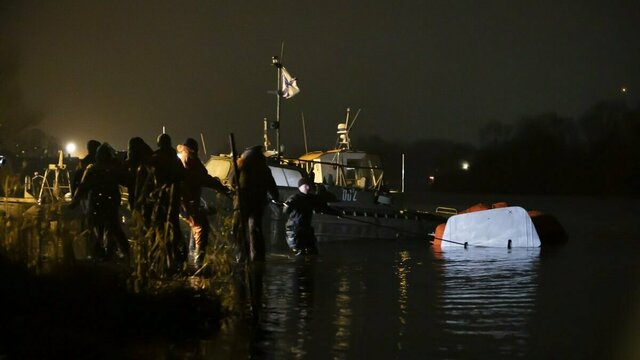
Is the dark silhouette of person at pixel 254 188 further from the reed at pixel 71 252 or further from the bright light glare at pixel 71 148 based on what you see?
the bright light glare at pixel 71 148

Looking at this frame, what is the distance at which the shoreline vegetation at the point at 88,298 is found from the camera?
25.1 feet

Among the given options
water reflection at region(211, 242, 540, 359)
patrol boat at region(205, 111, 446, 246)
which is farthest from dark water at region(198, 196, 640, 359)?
patrol boat at region(205, 111, 446, 246)

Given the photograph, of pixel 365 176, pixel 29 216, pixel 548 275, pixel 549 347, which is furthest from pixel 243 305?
pixel 365 176

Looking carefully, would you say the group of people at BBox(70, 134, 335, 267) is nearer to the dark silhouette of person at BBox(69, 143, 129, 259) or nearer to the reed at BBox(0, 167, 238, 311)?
the dark silhouette of person at BBox(69, 143, 129, 259)

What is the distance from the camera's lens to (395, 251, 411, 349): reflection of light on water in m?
9.34

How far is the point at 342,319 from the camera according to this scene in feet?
31.7

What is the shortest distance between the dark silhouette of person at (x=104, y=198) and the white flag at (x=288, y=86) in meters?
10.8

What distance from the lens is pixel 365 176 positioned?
25469 millimetres

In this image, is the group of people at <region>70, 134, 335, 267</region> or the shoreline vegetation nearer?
the shoreline vegetation

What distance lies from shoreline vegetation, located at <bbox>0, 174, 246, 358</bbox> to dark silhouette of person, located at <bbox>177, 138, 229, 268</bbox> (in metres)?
2.72

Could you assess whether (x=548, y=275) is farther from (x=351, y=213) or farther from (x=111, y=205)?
(x=351, y=213)

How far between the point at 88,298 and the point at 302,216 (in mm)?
8040

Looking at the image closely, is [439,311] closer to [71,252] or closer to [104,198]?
[71,252]

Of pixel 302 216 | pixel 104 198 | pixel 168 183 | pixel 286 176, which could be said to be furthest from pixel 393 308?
pixel 286 176
